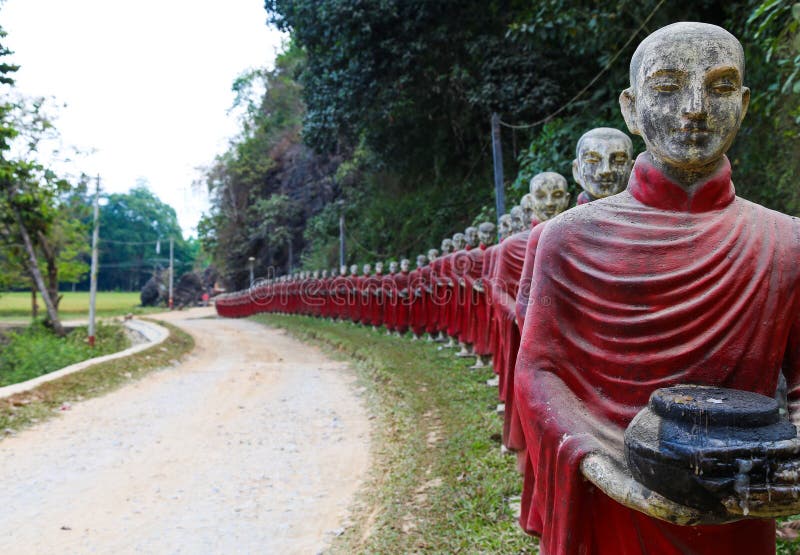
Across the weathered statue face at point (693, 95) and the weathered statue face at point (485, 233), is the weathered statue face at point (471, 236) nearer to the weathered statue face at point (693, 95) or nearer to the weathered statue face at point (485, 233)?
the weathered statue face at point (485, 233)

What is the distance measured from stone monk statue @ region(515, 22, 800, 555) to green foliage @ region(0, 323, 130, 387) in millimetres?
13530

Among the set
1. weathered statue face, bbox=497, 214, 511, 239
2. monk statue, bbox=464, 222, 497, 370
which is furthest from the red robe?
weathered statue face, bbox=497, 214, 511, 239

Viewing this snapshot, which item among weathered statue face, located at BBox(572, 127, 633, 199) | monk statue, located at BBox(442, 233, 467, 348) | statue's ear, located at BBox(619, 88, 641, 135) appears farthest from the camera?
monk statue, located at BBox(442, 233, 467, 348)

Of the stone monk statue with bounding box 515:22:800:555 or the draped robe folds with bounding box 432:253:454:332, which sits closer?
the stone monk statue with bounding box 515:22:800:555

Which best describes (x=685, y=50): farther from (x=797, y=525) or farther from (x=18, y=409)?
(x=18, y=409)

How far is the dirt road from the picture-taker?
444 centimetres

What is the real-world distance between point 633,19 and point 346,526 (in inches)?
313

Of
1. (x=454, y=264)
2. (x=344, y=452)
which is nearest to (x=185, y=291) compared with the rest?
(x=454, y=264)

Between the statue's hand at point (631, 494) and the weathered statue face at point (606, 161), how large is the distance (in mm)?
1613

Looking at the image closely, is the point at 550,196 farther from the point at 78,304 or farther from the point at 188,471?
the point at 78,304

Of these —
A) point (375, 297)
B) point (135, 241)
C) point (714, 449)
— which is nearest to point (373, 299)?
point (375, 297)

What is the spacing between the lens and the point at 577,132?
10125 mm

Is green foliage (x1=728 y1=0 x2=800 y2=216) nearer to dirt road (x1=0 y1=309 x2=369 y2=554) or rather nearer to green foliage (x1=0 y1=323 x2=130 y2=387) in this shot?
dirt road (x1=0 y1=309 x2=369 y2=554)

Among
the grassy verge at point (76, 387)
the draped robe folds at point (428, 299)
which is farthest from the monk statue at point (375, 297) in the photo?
the grassy verge at point (76, 387)
